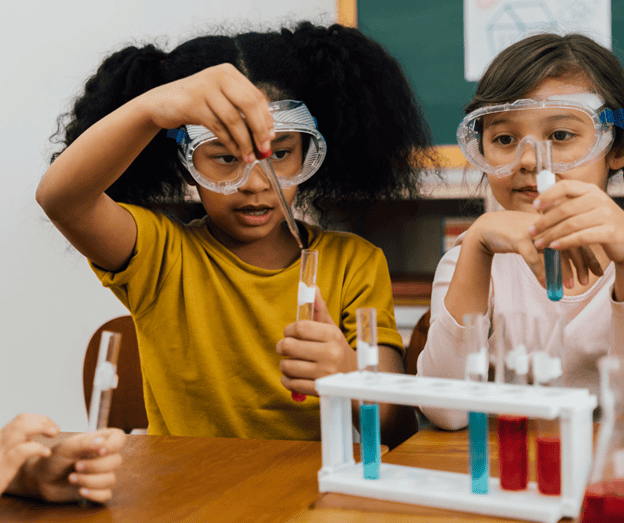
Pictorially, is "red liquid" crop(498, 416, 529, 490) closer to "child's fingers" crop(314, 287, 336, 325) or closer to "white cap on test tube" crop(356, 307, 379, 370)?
"white cap on test tube" crop(356, 307, 379, 370)

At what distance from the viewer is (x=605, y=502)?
22.0 inches

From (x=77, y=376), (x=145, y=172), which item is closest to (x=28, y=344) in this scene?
(x=77, y=376)

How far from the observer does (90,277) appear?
7.73 ft

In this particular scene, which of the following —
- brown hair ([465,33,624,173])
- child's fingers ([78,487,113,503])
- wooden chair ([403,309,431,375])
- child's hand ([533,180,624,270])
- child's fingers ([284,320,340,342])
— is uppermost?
brown hair ([465,33,624,173])

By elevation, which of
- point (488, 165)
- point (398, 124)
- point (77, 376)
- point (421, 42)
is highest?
point (421, 42)

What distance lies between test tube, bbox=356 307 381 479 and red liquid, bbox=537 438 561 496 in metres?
0.16

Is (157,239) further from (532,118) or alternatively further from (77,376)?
(77,376)

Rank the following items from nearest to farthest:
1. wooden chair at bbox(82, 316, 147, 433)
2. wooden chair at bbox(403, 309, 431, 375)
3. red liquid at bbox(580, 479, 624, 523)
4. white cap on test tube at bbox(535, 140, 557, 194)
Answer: red liquid at bbox(580, 479, 624, 523)
white cap on test tube at bbox(535, 140, 557, 194)
wooden chair at bbox(403, 309, 431, 375)
wooden chair at bbox(82, 316, 147, 433)

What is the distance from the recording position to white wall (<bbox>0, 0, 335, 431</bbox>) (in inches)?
89.0

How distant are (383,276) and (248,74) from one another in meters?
0.49

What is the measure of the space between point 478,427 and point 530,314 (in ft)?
0.71

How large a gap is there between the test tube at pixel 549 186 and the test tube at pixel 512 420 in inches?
6.4

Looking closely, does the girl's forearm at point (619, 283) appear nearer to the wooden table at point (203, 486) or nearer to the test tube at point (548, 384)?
the test tube at point (548, 384)

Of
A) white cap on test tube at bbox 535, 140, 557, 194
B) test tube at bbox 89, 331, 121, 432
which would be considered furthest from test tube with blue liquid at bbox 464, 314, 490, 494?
test tube at bbox 89, 331, 121, 432
